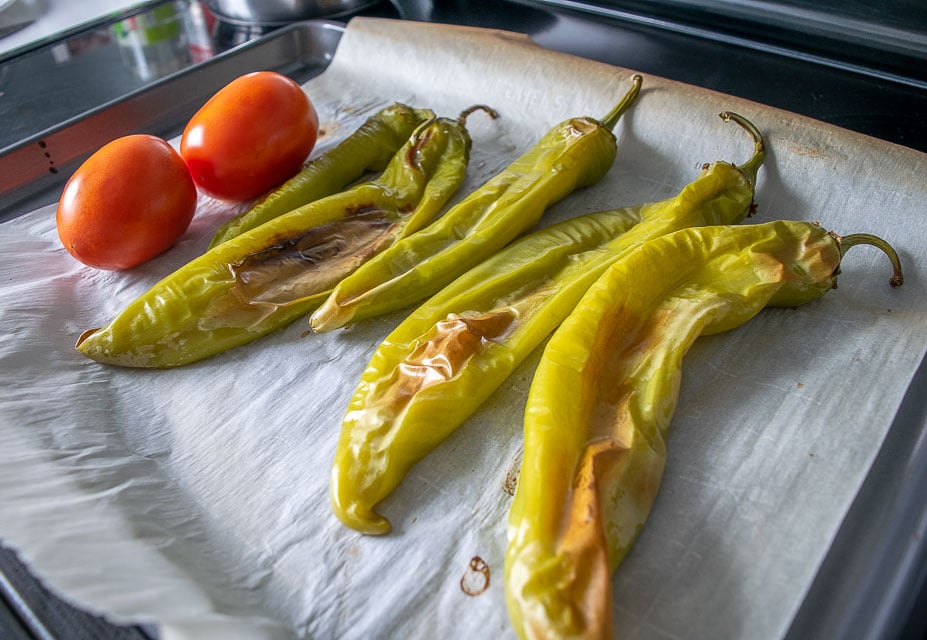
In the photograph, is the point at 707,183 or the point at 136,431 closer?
the point at 136,431

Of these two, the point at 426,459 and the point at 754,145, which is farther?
the point at 754,145

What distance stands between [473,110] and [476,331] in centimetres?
85

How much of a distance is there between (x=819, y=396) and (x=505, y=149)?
106 cm

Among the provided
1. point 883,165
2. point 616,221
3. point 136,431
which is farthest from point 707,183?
point 136,431

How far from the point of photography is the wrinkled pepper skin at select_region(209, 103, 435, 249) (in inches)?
72.2

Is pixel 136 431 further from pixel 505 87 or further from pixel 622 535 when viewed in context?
pixel 505 87

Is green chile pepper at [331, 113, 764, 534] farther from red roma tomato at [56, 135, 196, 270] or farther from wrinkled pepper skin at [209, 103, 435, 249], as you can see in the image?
red roma tomato at [56, 135, 196, 270]

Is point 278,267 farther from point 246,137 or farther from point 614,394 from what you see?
point 614,394

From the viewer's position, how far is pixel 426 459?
4.35 ft

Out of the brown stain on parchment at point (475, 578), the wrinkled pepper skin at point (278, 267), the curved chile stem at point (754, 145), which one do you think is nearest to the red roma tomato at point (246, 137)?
the wrinkled pepper skin at point (278, 267)

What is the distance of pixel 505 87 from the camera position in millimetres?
2162

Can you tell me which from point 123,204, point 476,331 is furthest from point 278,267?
point 476,331

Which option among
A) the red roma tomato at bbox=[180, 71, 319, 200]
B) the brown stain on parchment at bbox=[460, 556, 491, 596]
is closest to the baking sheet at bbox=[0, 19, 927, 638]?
the brown stain on parchment at bbox=[460, 556, 491, 596]

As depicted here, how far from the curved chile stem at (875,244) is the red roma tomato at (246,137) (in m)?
1.24
